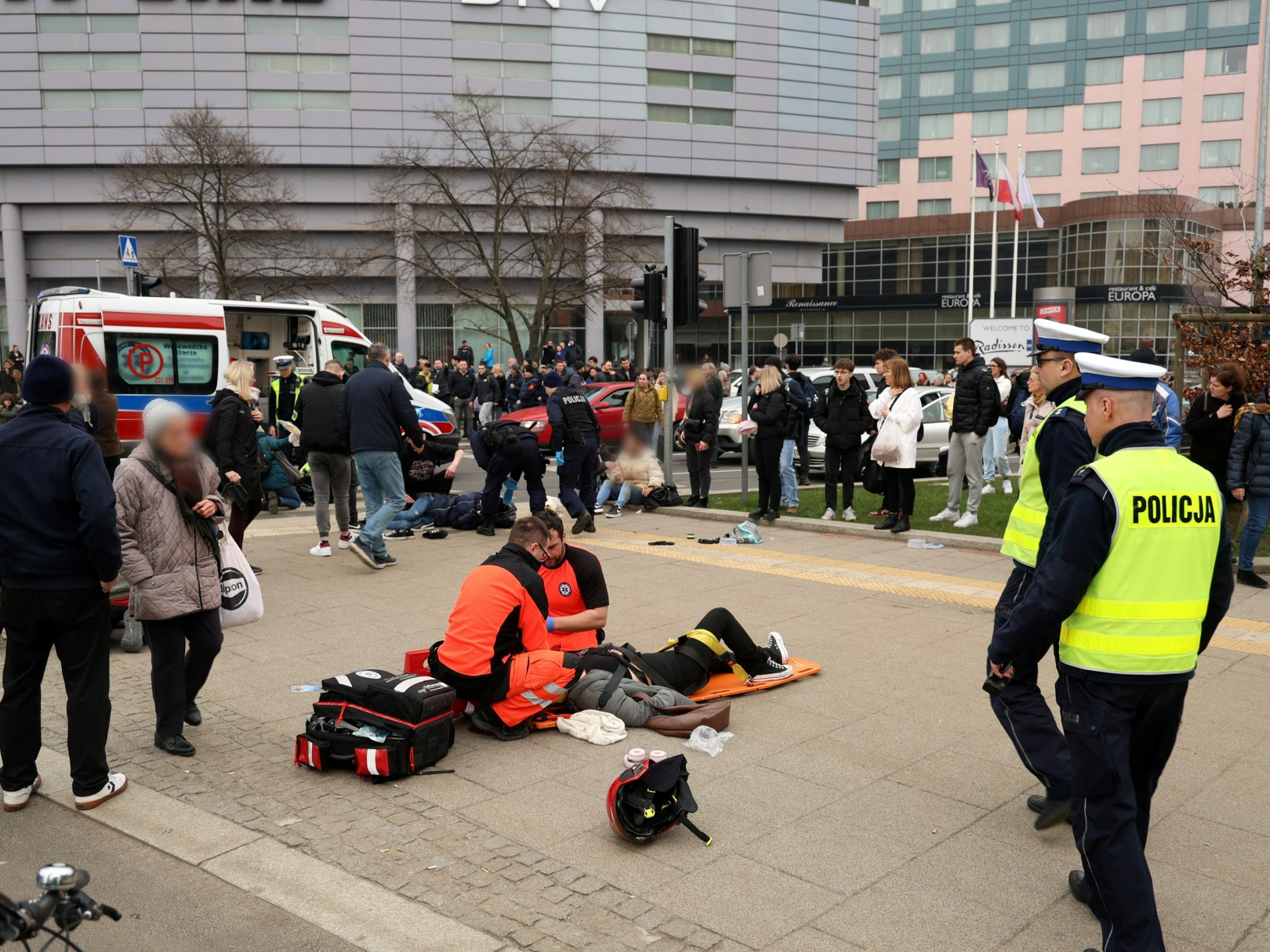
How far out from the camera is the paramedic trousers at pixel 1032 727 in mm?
4473

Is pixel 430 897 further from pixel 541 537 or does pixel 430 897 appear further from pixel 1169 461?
pixel 1169 461

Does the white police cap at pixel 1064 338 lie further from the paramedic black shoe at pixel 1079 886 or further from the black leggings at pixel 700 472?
the black leggings at pixel 700 472

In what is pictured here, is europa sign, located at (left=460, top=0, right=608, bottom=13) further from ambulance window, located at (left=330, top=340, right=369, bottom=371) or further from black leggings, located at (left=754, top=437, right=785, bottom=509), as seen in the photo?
black leggings, located at (left=754, top=437, right=785, bottom=509)

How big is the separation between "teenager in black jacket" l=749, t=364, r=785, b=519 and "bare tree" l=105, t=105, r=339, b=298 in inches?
1053

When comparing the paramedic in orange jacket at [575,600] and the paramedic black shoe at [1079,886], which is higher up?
the paramedic in orange jacket at [575,600]

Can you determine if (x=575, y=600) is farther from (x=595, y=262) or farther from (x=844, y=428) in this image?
(x=595, y=262)

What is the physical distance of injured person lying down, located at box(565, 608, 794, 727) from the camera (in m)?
5.70

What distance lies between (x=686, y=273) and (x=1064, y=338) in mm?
9615

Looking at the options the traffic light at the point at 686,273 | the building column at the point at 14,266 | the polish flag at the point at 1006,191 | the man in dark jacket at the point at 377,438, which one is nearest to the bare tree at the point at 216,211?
the building column at the point at 14,266

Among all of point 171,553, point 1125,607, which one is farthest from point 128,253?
point 1125,607

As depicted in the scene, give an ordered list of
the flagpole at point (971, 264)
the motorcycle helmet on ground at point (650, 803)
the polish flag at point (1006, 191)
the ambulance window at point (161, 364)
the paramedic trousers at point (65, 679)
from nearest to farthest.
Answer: the motorcycle helmet on ground at point (650, 803)
the paramedic trousers at point (65, 679)
the ambulance window at point (161, 364)
the polish flag at point (1006, 191)
the flagpole at point (971, 264)

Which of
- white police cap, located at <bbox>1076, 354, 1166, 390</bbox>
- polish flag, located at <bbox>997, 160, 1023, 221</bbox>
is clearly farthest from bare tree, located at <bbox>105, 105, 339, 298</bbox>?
white police cap, located at <bbox>1076, 354, 1166, 390</bbox>

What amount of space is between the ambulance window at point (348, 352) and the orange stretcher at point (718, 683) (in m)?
12.6

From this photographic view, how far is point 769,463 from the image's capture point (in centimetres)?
1236
